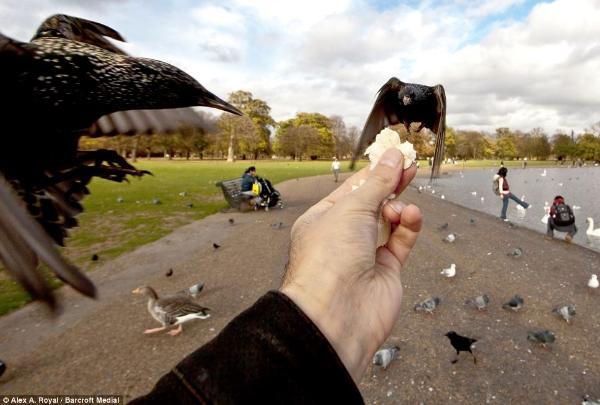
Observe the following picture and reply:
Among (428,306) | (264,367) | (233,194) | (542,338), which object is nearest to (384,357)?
(428,306)

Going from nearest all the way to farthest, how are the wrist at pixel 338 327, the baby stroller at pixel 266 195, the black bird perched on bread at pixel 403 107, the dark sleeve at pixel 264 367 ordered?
1. the dark sleeve at pixel 264 367
2. the wrist at pixel 338 327
3. the black bird perched on bread at pixel 403 107
4. the baby stroller at pixel 266 195

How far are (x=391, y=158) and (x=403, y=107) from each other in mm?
1136

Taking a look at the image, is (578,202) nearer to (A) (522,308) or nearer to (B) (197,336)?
(A) (522,308)

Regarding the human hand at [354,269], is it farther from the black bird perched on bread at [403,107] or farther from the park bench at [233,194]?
the park bench at [233,194]

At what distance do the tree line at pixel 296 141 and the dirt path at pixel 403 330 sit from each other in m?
1.54

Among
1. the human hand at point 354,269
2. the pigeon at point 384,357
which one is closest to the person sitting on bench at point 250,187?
the pigeon at point 384,357

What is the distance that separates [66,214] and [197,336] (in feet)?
12.6

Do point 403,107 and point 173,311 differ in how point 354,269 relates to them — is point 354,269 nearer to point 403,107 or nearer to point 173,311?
point 403,107

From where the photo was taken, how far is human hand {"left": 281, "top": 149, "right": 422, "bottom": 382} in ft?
5.14

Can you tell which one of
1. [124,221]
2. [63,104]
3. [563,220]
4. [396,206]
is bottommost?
[124,221]

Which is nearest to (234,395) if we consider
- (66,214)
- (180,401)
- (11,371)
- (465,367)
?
(180,401)

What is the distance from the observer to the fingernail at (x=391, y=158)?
2174 mm

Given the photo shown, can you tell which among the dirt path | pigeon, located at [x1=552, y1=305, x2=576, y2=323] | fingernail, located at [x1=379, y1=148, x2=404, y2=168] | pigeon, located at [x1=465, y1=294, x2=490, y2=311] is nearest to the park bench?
the dirt path

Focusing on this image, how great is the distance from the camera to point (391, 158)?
2199 millimetres
